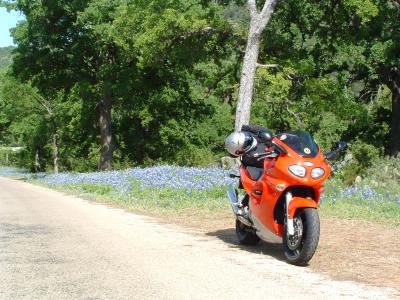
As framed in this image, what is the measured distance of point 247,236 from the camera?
300 inches

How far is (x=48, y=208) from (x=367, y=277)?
9.04m

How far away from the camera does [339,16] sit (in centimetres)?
2339

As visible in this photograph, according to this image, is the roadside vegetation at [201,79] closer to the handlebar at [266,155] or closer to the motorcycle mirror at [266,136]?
the handlebar at [266,155]

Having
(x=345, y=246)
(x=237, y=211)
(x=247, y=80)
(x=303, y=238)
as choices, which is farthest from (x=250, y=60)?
(x=303, y=238)

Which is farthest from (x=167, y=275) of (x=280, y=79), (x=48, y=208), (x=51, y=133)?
(x=51, y=133)

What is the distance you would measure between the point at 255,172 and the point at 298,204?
130cm

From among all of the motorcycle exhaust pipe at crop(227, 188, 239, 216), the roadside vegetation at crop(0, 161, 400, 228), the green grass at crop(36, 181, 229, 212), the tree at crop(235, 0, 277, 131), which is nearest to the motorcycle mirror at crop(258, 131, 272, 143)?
the motorcycle exhaust pipe at crop(227, 188, 239, 216)

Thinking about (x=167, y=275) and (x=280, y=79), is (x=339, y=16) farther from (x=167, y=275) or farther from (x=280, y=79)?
(x=167, y=275)

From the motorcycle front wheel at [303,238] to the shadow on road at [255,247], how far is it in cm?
38

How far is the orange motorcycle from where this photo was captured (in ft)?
19.8

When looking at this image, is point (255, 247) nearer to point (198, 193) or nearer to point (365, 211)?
point (365, 211)

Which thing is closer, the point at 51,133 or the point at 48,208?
the point at 48,208

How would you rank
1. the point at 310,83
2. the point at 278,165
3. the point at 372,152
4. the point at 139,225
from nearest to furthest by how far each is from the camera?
the point at 278,165
the point at 139,225
the point at 310,83
the point at 372,152

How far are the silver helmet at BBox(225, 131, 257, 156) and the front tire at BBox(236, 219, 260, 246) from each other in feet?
3.52
